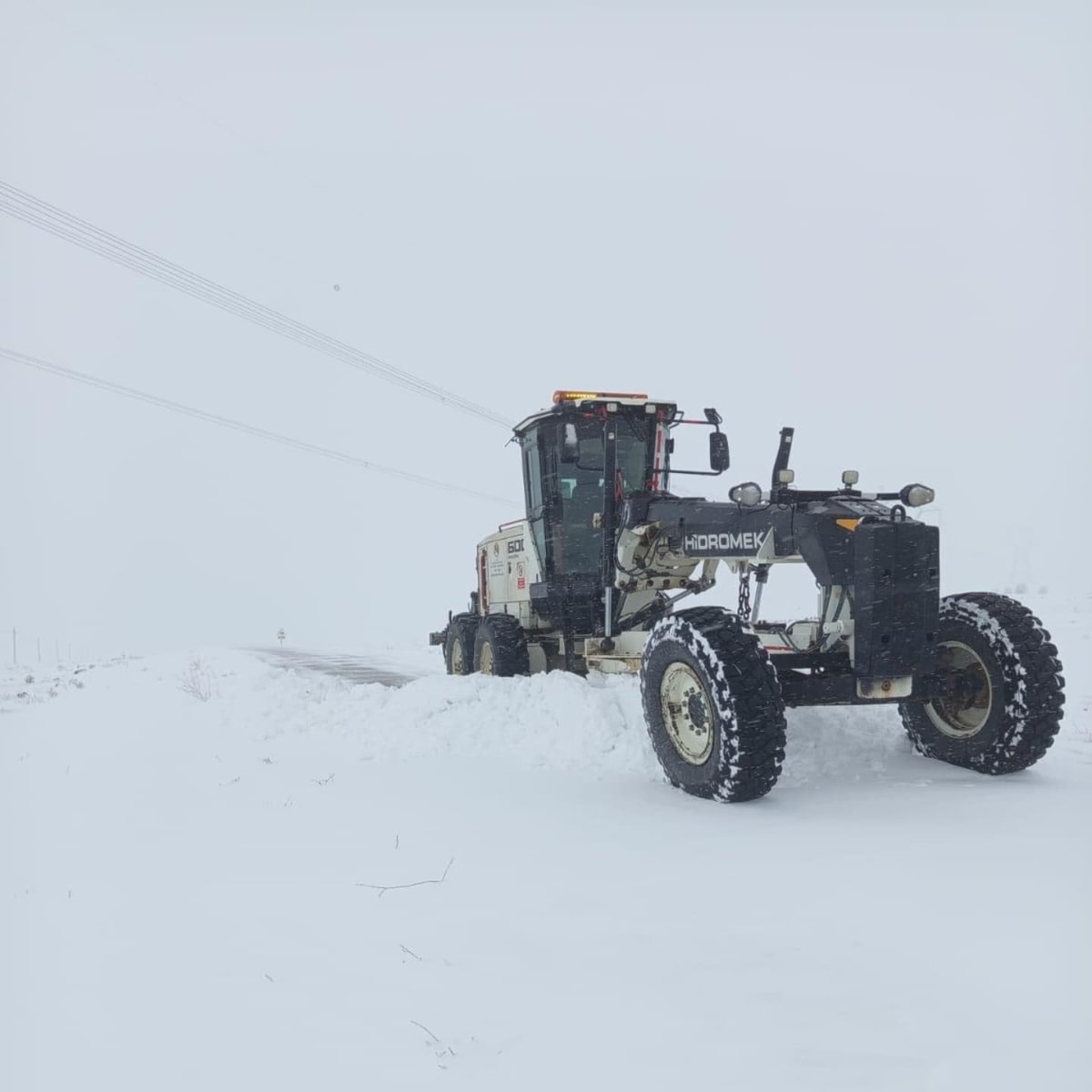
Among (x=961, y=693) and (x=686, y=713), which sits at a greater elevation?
(x=961, y=693)

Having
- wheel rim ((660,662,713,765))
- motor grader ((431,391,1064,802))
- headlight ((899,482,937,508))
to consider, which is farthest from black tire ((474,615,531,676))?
headlight ((899,482,937,508))

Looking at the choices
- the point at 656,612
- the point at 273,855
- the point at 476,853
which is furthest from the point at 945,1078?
the point at 656,612

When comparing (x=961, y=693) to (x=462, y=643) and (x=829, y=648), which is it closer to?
(x=829, y=648)

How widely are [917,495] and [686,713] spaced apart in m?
2.01

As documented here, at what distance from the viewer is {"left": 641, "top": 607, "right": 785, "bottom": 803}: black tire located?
4770 millimetres

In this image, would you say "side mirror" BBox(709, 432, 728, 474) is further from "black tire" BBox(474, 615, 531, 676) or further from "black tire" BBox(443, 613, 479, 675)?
"black tire" BBox(443, 613, 479, 675)

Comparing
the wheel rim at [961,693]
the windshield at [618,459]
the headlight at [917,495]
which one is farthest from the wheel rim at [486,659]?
the headlight at [917,495]

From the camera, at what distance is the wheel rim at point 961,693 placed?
5.61 m

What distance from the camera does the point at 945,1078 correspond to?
2203 millimetres

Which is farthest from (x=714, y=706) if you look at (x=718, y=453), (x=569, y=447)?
(x=718, y=453)

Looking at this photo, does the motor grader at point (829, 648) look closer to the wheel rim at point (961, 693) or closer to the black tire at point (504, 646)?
the wheel rim at point (961, 693)

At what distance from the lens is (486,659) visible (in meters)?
10.4

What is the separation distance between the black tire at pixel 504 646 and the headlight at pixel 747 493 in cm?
483

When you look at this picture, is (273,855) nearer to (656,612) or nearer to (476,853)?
(476,853)
